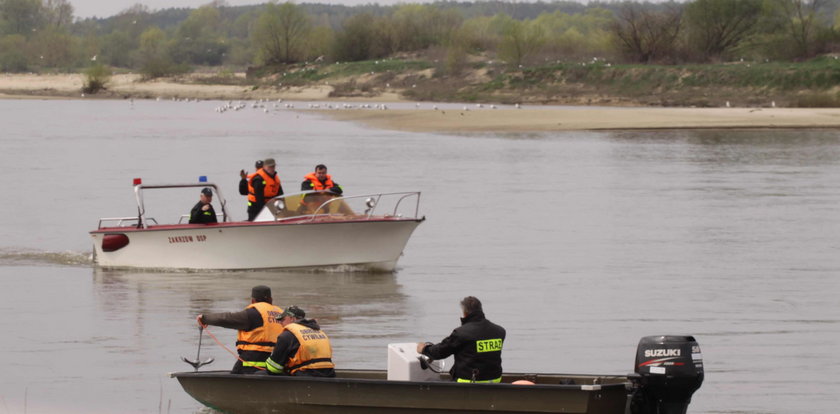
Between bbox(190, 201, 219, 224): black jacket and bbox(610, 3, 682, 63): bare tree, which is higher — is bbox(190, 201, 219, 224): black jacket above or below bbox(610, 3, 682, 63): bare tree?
below

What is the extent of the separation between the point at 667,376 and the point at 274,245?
974 cm

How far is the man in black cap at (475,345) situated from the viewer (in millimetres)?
9961

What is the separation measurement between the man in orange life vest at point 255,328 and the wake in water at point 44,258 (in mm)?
10958

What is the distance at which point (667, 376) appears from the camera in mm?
9609

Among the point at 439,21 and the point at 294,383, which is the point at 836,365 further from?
the point at 439,21

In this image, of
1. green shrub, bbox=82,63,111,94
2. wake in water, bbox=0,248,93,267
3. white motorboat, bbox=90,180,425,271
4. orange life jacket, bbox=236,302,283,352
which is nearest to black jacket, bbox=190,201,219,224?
white motorboat, bbox=90,180,425,271

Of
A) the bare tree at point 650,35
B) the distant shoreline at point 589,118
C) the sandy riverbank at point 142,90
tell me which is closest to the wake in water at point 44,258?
the distant shoreline at point 589,118

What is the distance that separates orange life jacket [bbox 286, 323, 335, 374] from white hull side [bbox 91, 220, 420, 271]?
8.00 m

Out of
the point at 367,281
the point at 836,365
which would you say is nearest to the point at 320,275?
the point at 367,281

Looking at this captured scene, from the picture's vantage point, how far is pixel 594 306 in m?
17.0

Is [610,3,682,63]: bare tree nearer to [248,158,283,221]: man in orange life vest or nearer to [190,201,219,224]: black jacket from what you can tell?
[248,158,283,221]: man in orange life vest

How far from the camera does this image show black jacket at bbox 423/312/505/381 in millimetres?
9961

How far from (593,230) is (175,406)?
14.4m

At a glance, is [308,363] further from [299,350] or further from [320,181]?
[320,181]
